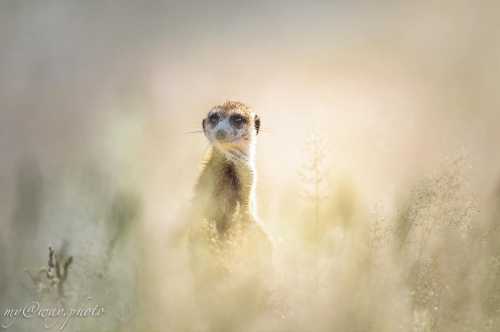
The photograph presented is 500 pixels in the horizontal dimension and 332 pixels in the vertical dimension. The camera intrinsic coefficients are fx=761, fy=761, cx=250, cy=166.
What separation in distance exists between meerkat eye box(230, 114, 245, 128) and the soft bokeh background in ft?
0.32

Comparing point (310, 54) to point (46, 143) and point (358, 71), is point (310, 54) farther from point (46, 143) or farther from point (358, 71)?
point (46, 143)

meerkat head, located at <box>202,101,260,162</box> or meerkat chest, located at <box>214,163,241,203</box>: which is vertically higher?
meerkat head, located at <box>202,101,260,162</box>

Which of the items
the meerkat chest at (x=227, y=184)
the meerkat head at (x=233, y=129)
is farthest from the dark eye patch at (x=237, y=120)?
the meerkat chest at (x=227, y=184)

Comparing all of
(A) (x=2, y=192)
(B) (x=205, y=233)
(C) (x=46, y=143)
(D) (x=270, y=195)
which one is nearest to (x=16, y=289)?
(A) (x=2, y=192)

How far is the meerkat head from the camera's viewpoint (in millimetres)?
2719

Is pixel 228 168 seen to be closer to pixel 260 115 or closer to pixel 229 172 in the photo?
pixel 229 172

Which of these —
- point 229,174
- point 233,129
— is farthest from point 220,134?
point 229,174

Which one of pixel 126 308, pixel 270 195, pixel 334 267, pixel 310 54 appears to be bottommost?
pixel 126 308

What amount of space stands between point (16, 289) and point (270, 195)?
0.96 m

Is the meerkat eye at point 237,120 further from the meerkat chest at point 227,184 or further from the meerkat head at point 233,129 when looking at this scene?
the meerkat chest at point 227,184

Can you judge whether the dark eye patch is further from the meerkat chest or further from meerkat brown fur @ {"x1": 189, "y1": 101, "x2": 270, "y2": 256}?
the meerkat chest

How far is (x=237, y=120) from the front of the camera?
274 cm

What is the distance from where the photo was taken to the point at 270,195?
274 cm

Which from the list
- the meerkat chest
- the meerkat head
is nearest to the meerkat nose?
the meerkat head
